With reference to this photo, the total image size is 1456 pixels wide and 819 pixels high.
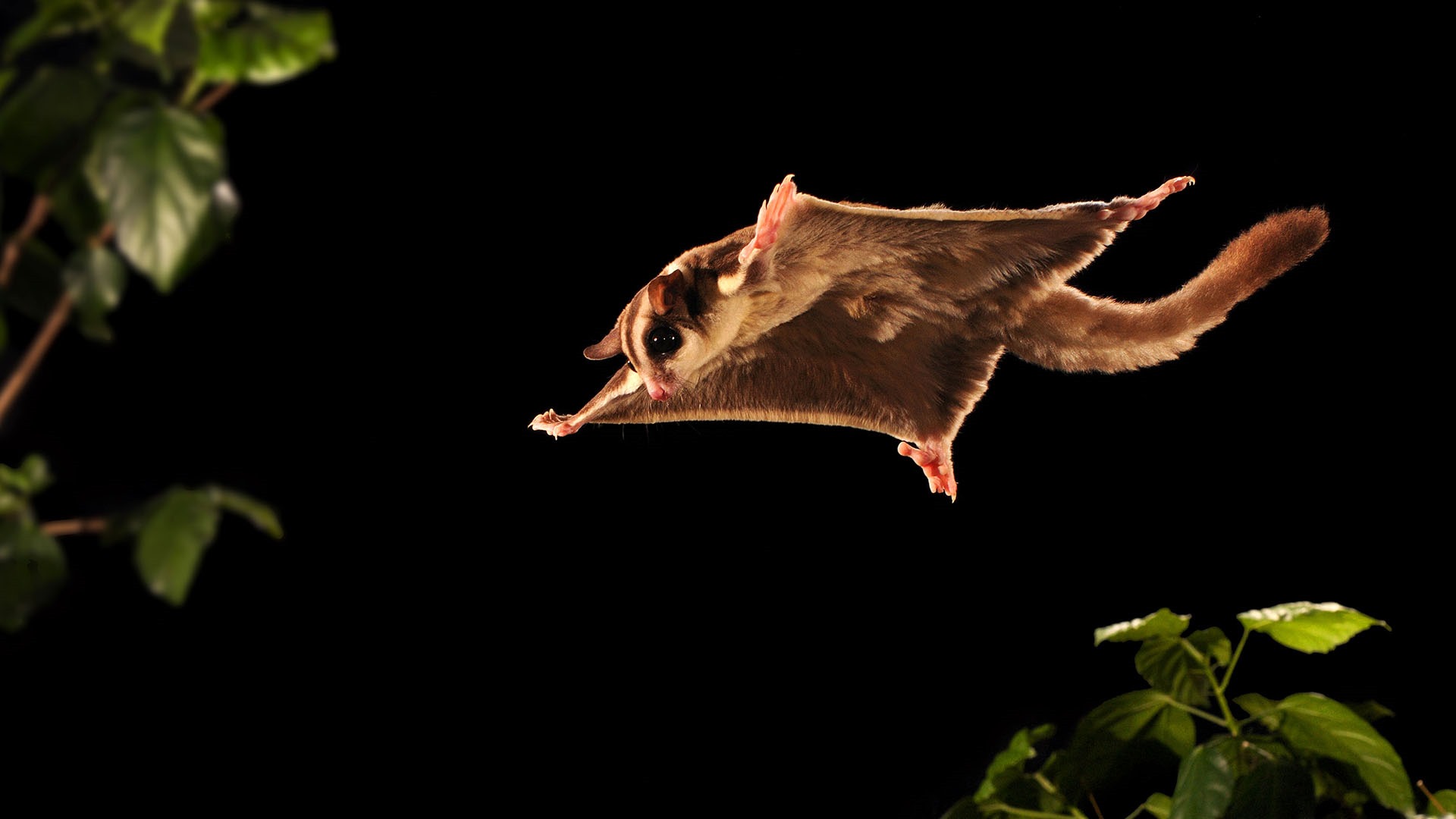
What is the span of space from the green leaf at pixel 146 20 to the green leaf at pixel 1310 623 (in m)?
1.80

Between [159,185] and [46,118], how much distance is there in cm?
14

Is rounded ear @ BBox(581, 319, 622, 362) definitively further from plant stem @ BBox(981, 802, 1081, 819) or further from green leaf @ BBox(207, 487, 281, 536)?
green leaf @ BBox(207, 487, 281, 536)

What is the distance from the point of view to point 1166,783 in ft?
7.97

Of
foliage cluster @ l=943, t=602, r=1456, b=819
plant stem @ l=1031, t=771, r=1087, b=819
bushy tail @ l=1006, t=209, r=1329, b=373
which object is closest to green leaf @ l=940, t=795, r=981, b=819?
foliage cluster @ l=943, t=602, r=1456, b=819

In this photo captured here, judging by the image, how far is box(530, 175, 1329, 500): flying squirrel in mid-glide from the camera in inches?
77.9

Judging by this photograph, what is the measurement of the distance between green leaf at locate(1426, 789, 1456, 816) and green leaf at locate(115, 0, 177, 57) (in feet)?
7.04

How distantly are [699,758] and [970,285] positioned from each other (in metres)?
1.14

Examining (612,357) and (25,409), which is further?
(612,357)

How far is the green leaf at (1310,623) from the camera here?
1.82m

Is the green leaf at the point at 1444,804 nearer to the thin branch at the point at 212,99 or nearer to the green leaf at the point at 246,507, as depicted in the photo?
the green leaf at the point at 246,507

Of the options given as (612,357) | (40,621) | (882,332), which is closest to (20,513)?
(40,621)

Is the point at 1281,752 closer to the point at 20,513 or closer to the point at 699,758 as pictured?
the point at 699,758

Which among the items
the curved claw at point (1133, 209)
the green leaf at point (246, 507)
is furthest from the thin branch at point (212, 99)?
the curved claw at point (1133, 209)

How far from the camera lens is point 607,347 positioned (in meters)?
2.13
